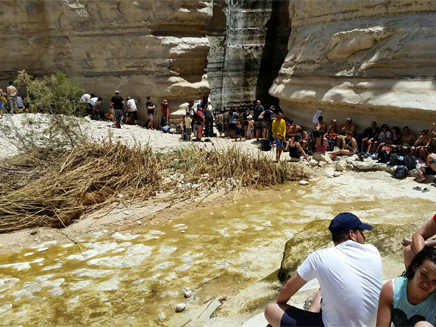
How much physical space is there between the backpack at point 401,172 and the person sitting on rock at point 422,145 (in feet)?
1.58

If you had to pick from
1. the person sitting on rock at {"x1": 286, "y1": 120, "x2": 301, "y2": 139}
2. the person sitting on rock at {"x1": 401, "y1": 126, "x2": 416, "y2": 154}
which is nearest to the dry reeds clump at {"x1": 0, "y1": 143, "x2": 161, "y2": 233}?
the person sitting on rock at {"x1": 286, "y1": 120, "x2": 301, "y2": 139}

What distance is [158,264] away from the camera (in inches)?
220

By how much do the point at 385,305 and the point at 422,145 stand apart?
735 cm

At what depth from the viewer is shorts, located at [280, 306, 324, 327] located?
283 cm

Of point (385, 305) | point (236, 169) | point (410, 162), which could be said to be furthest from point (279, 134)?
point (385, 305)

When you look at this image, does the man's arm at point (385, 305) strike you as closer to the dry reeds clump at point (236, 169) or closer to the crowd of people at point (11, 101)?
the dry reeds clump at point (236, 169)

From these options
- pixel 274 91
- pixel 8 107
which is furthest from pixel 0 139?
pixel 274 91

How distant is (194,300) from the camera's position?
4.67 meters

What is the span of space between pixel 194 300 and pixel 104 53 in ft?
38.4

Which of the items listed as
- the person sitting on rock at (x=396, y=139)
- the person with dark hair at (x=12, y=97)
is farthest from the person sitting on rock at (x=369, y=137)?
the person with dark hair at (x=12, y=97)

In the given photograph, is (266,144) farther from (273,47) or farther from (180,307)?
(273,47)

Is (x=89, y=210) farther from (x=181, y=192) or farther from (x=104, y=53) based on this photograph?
(x=104, y=53)

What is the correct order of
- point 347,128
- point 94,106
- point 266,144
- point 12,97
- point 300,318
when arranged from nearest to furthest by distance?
point 300,318
point 347,128
point 266,144
point 12,97
point 94,106

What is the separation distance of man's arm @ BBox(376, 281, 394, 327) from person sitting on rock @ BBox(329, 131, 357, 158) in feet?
26.2
